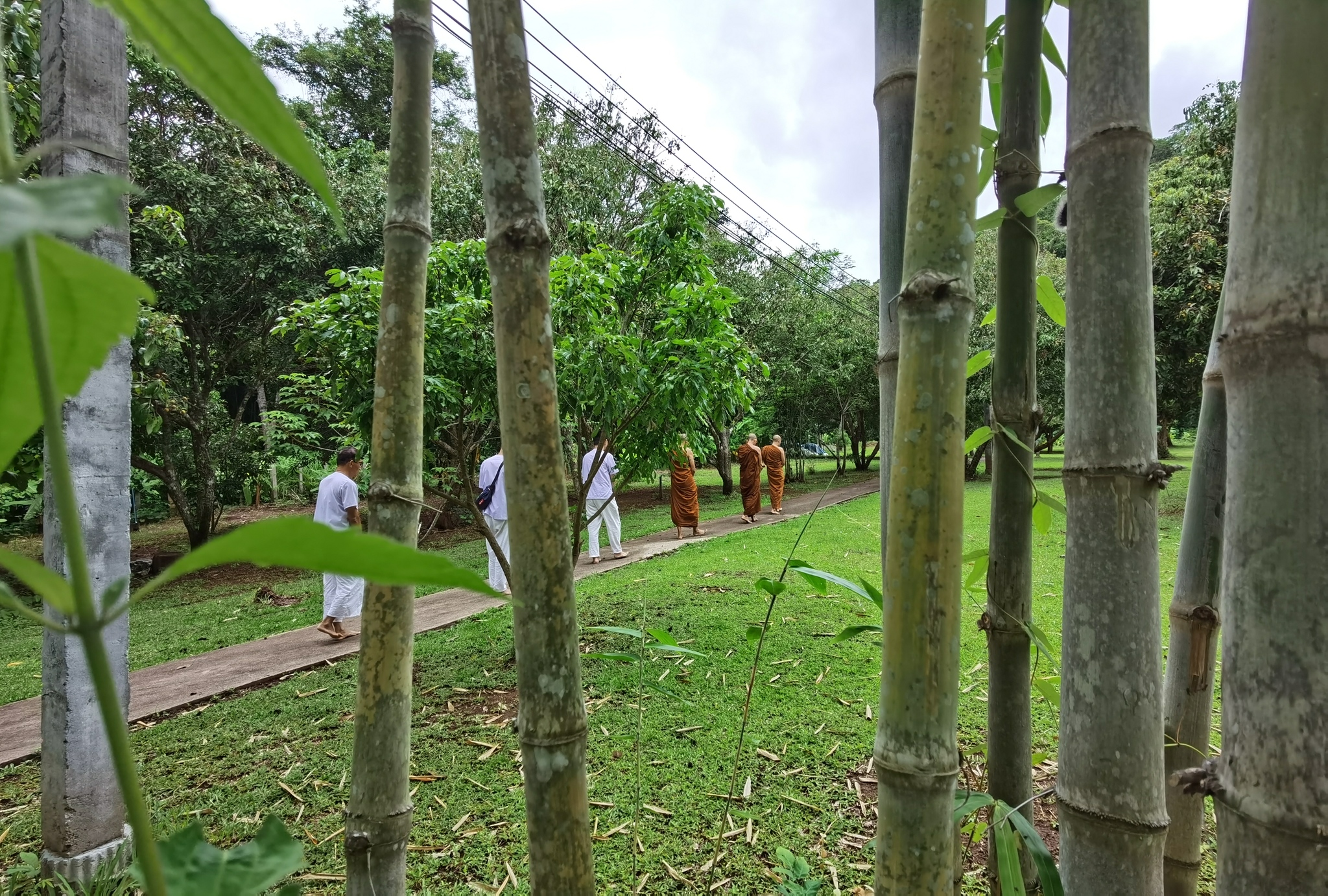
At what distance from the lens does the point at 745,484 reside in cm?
1194

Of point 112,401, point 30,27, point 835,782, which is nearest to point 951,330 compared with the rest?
point 112,401

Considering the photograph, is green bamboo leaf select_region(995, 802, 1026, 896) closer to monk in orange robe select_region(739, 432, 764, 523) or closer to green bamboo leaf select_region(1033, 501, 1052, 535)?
green bamboo leaf select_region(1033, 501, 1052, 535)

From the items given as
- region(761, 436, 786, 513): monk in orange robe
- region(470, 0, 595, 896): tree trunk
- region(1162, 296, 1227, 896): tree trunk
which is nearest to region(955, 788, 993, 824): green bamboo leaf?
region(1162, 296, 1227, 896): tree trunk

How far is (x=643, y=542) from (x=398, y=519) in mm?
9117

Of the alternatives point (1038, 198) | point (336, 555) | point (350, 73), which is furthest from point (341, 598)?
point (350, 73)

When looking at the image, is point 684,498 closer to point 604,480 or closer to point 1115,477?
point 604,480

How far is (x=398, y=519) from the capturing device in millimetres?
979

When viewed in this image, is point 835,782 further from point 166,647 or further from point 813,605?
point 166,647

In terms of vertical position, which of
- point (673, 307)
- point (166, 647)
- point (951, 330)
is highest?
point (673, 307)

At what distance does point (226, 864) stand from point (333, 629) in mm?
5930

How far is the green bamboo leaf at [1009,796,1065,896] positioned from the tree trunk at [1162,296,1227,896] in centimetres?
26

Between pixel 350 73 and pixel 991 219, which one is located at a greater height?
pixel 350 73

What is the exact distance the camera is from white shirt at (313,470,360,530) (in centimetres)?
543

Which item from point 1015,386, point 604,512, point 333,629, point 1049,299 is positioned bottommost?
point 333,629
